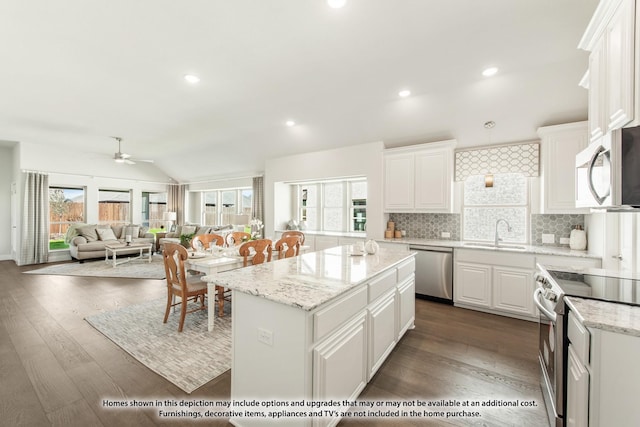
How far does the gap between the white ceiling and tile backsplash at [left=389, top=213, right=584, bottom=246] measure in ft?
4.05

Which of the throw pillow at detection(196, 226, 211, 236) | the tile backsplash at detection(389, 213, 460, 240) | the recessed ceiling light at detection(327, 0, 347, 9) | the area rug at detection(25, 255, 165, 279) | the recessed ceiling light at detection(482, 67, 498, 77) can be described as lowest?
the area rug at detection(25, 255, 165, 279)

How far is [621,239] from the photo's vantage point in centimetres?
254

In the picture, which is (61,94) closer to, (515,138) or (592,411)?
(592,411)

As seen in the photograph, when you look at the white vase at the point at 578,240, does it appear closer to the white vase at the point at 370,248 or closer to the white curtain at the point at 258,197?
the white vase at the point at 370,248

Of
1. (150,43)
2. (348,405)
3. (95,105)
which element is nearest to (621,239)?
(348,405)

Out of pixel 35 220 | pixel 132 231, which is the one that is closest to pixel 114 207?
pixel 132 231

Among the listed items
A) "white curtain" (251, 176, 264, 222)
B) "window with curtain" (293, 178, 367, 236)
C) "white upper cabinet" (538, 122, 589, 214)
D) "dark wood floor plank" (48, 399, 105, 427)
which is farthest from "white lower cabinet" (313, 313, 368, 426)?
"white curtain" (251, 176, 264, 222)

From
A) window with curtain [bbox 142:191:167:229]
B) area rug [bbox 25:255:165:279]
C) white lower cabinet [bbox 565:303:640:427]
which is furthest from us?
window with curtain [bbox 142:191:167:229]

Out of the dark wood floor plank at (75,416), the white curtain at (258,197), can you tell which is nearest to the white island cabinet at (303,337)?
the dark wood floor plank at (75,416)

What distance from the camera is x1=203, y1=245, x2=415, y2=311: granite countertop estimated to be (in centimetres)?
150

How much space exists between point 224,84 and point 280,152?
112 inches

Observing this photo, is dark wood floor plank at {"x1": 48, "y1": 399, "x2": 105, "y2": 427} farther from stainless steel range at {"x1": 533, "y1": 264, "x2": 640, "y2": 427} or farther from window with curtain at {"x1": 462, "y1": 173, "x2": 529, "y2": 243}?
window with curtain at {"x1": 462, "y1": 173, "x2": 529, "y2": 243}

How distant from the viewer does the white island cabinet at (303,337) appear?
1438mm

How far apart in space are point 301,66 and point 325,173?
285 centimetres
